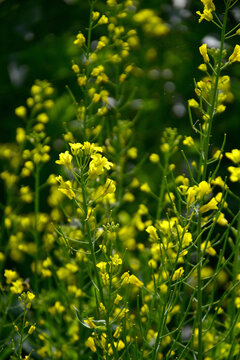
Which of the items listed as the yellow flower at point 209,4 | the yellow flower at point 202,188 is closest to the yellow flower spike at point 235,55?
the yellow flower at point 209,4

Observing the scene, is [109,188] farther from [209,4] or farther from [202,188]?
[209,4]

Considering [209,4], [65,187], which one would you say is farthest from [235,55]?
[65,187]

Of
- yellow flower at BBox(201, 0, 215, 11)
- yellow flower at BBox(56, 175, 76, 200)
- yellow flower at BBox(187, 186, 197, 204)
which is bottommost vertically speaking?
yellow flower at BBox(187, 186, 197, 204)

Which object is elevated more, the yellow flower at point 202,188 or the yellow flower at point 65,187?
the yellow flower at point 65,187

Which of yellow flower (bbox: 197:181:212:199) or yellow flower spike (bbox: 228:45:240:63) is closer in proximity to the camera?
yellow flower (bbox: 197:181:212:199)

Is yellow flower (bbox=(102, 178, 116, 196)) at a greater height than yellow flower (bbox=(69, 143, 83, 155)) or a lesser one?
lesser

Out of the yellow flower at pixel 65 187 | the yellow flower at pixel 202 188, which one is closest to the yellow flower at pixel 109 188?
the yellow flower at pixel 65 187

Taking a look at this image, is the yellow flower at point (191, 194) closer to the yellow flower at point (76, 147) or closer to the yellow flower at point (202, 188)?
the yellow flower at point (202, 188)

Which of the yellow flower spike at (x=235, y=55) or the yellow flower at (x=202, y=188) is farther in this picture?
the yellow flower spike at (x=235, y=55)

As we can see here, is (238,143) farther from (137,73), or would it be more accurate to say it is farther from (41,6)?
(41,6)

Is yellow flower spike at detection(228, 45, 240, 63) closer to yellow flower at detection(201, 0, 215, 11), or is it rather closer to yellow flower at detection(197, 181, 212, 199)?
yellow flower at detection(201, 0, 215, 11)

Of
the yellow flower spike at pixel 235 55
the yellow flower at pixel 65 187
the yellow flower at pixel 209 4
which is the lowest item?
the yellow flower at pixel 65 187

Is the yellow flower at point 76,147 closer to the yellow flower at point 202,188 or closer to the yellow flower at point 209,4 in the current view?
the yellow flower at point 202,188

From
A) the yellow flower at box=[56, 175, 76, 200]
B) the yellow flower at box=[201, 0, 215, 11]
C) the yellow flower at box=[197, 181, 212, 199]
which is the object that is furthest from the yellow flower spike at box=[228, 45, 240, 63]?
the yellow flower at box=[56, 175, 76, 200]
